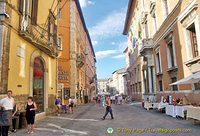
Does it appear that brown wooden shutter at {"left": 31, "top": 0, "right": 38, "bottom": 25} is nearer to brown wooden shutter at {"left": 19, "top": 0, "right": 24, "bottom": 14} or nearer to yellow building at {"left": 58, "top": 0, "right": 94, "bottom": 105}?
brown wooden shutter at {"left": 19, "top": 0, "right": 24, "bottom": 14}

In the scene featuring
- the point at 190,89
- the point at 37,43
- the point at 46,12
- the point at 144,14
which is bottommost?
the point at 190,89

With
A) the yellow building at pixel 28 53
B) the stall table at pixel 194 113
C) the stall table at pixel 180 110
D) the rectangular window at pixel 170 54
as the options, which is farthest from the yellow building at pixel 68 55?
the stall table at pixel 194 113

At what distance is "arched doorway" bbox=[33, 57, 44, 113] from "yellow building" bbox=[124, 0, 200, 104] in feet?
34.8

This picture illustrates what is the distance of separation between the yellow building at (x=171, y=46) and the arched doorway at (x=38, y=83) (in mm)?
10611

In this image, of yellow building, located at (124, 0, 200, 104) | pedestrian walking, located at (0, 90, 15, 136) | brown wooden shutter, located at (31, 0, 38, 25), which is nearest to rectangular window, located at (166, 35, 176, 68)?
yellow building, located at (124, 0, 200, 104)

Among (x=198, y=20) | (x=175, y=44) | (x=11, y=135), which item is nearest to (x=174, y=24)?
(x=175, y=44)

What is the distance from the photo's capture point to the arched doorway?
10.8m

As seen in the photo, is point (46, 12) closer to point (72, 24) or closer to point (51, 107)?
point (51, 107)

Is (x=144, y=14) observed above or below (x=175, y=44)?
above

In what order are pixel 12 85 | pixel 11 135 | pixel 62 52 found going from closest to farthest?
pixel 11 135, pixel 12 85, pixel 62 52

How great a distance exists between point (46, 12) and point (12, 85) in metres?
7.13

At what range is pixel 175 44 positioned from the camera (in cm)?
1306

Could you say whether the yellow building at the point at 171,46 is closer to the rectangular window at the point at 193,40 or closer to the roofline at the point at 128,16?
the rectangular window at the point at 193,40

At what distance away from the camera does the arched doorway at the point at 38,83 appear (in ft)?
35.5
